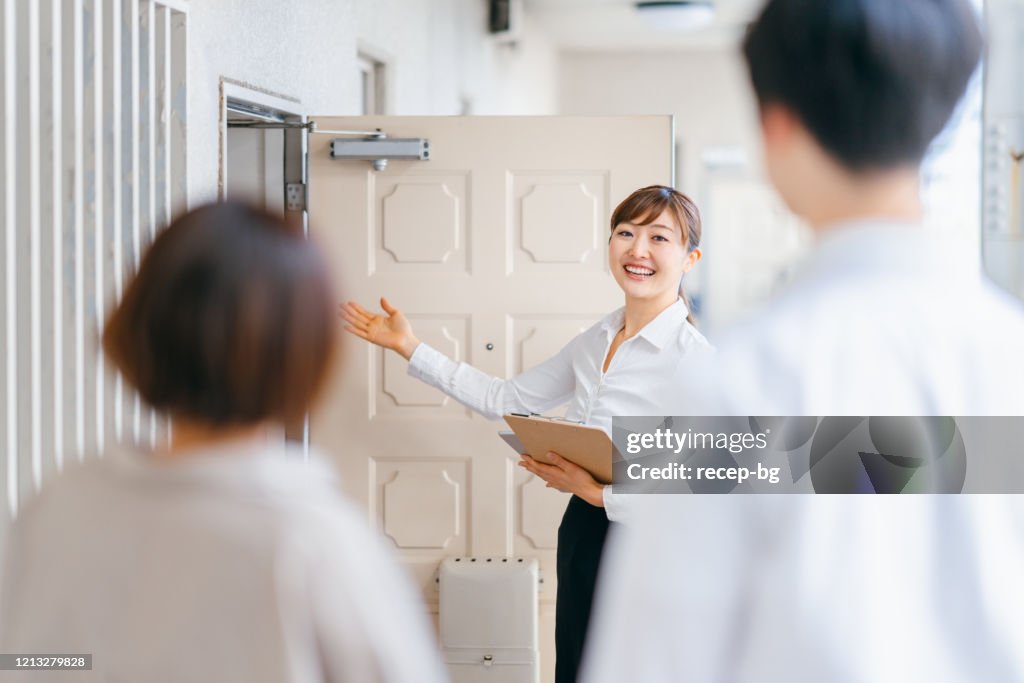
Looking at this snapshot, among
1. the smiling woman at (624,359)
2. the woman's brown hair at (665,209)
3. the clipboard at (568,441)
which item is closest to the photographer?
the clipboard at (568,441)

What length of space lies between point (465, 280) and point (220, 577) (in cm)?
250

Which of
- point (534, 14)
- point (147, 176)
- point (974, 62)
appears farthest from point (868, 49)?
point (534, 14)

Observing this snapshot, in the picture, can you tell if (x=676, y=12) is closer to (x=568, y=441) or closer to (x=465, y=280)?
(x=465, y=280)

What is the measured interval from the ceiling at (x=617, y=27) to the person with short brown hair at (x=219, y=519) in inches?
244

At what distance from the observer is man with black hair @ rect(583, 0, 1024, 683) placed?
0.66 meters

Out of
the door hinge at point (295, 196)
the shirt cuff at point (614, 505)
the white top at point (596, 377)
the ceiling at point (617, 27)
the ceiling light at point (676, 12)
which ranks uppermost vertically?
the ceiling at point (617, 27)

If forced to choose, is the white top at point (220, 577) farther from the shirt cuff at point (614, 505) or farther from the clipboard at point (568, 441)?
the shirt cuff at point (614, 505)

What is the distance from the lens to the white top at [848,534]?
26.1 inches

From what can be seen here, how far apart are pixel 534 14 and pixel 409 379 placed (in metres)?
4.64

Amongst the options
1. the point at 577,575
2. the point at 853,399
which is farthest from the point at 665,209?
the point at 853,399

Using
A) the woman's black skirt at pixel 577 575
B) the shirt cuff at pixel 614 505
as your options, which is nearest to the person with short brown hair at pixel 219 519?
the shirt cuff at pixel 614 505

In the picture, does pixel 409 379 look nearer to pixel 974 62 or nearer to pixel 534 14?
pixel 974 62

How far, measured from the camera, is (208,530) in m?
0.77

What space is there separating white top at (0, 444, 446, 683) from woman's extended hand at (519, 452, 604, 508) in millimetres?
1418
